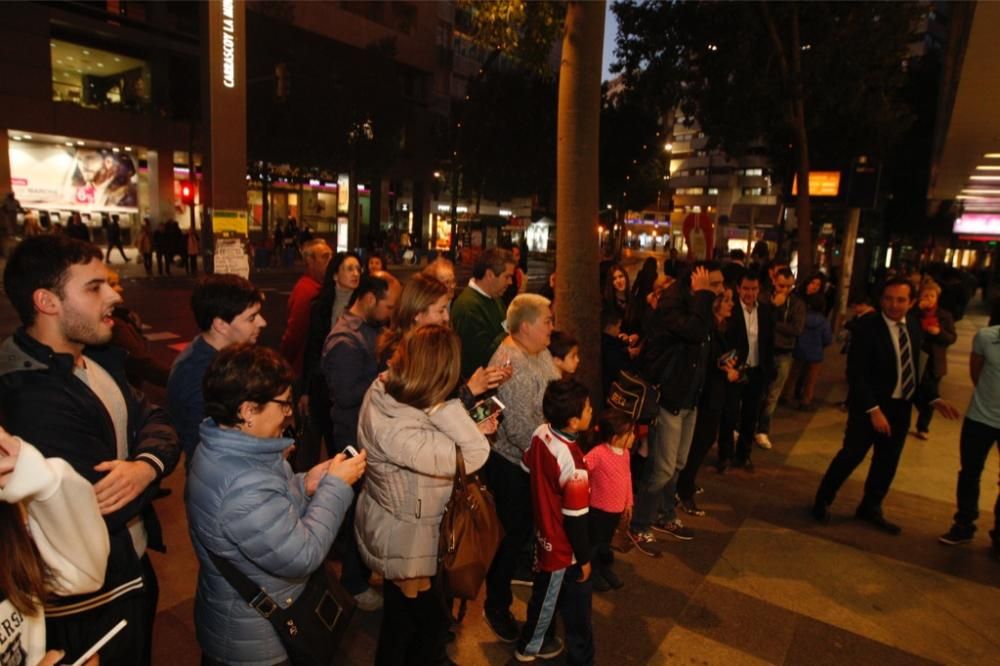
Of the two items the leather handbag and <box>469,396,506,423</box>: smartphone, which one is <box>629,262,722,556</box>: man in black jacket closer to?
<box>469,396,506,423</box>: smartphone

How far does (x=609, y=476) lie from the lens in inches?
139

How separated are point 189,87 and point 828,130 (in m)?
31.1

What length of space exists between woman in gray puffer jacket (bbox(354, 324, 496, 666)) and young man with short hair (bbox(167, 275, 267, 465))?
782 millimetres

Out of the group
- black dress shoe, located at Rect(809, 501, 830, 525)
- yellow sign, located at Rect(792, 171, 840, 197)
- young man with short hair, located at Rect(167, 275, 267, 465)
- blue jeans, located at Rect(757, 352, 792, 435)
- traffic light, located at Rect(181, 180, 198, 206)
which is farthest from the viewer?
traffic light, located at Rect(181, 180, 198, 206)

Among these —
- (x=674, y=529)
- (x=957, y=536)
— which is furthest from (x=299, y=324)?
(x=957, y=536)

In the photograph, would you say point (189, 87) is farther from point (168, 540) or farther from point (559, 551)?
point (559, 551)

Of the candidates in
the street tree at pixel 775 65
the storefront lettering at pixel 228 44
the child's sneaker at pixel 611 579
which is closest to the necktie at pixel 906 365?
the child's sneaker at pixel 611 579

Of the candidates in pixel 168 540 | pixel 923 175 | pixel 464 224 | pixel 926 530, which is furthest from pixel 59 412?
pixel 464 224

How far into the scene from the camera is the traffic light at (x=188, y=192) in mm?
26292

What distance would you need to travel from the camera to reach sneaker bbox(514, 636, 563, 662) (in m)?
3.12

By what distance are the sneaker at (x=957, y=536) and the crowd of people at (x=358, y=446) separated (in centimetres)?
3

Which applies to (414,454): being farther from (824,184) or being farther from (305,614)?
(824,184)

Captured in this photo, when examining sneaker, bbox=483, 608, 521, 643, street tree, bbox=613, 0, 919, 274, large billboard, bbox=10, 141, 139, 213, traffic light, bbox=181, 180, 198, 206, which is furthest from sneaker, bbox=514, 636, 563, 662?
large billboard, bbox=10, 141, 139, 213

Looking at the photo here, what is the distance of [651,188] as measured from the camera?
48.1 m
